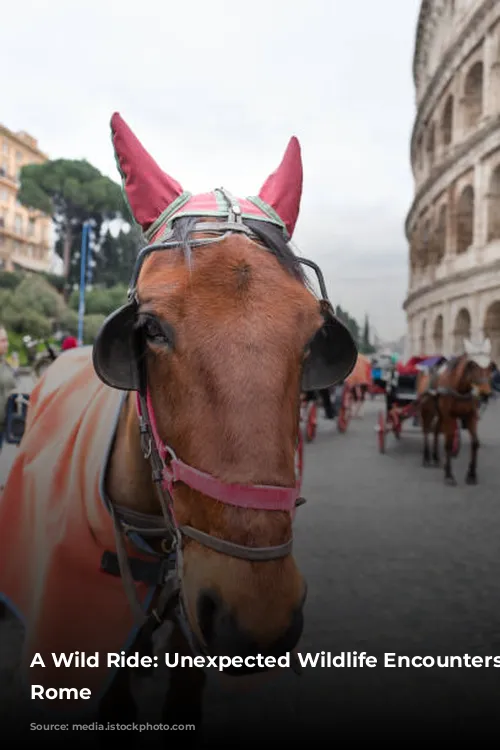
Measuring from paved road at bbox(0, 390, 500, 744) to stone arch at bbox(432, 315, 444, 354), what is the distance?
1842 cm

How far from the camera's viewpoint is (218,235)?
4.99 ft

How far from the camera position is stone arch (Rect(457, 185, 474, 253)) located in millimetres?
23058

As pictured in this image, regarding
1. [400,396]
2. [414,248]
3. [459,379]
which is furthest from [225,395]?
[414,248]

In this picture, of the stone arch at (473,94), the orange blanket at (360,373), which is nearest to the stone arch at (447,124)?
the stone arch at (473,94)

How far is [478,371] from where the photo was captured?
842cm

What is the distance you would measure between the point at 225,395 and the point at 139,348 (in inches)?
14.1

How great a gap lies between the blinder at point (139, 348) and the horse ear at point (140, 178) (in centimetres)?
Answer: 27

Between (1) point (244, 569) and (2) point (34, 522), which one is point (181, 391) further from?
(2) point (34, 522)

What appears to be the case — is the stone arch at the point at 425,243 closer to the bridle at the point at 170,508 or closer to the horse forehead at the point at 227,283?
the bridle at the point at 170,508

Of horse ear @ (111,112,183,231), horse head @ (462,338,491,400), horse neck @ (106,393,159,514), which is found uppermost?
horse ear @ (111,112,183,231)

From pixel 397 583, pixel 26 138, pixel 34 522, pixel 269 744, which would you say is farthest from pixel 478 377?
pixel 26 138

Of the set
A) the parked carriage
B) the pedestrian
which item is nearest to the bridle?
the pedestrian

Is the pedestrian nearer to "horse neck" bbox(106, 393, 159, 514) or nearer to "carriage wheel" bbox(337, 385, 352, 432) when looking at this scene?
"horse neck" bbox(106, 393, 159, 514)

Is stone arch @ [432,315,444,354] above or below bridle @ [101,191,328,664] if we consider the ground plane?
above
